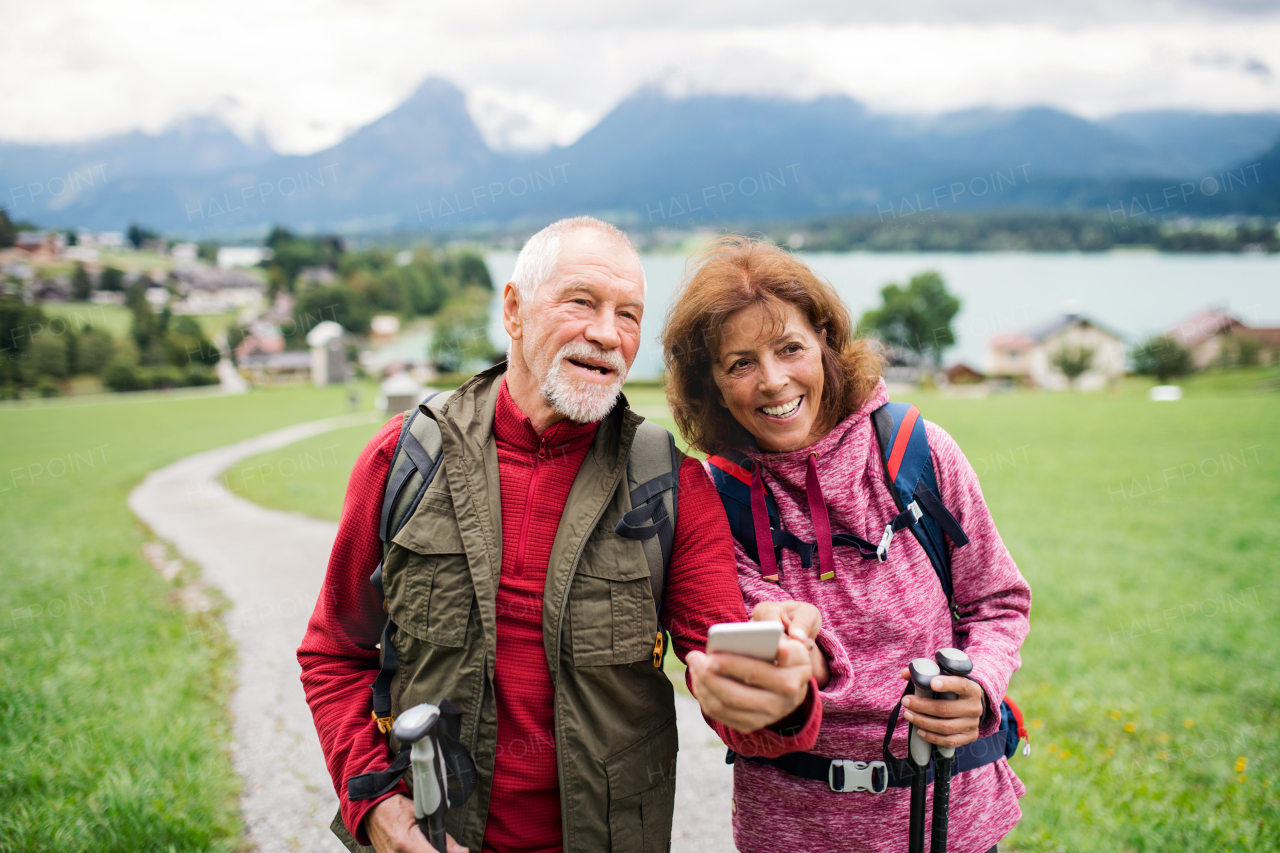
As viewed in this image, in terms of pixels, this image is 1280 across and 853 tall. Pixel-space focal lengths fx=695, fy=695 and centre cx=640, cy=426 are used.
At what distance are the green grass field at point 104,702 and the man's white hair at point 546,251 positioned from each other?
13.1ft

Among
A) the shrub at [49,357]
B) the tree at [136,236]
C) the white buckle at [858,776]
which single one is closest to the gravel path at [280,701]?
the white buckle at [858,776]

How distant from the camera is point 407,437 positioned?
2168 millimetres

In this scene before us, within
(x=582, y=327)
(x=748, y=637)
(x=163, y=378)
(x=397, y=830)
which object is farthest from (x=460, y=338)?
(x=748, y=637)

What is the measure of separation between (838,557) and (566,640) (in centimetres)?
88

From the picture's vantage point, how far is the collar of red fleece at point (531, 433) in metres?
2.26

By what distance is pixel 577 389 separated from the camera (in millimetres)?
2182

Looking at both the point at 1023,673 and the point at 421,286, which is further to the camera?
the point at 421,286

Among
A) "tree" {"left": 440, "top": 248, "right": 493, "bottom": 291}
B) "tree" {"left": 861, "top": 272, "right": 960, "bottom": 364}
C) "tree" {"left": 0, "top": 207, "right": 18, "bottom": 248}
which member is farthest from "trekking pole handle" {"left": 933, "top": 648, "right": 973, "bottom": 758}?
"tree" {"left": 0, "top": 207, "right": 18, "bottom": 248}

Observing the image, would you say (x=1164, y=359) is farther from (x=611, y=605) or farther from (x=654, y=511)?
(x=611, y=605)

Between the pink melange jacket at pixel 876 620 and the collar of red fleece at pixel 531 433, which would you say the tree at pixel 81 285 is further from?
the pink melange jacket at pixel 876 620

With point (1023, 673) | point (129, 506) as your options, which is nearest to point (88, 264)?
point (129, 506)

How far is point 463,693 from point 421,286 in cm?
13379

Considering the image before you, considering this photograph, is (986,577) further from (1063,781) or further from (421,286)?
(421,286)

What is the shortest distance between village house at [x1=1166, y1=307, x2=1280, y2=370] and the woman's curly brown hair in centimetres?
8745
